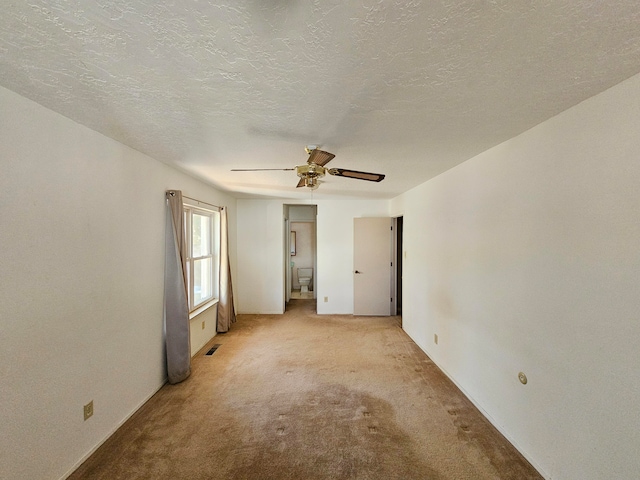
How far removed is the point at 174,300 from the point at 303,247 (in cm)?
501

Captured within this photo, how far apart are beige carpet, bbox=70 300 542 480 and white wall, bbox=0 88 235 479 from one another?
0.37 meters

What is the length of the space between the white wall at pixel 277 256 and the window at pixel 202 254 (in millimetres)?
1015

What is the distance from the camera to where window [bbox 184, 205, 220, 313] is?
341cm

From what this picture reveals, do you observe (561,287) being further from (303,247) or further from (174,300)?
(303,247)

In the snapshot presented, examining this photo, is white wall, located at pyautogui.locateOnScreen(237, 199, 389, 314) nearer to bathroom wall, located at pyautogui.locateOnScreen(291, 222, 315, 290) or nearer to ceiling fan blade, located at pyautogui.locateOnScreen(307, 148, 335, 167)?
bathroom wall, located at pyautogui.locateOnScreen(291, 222, 315, 290)

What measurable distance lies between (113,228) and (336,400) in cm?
238

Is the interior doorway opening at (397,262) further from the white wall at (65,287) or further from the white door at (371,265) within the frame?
the white wall at (65,287)

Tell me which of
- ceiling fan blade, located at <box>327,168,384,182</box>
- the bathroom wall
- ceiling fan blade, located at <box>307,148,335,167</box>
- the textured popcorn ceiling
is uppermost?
the textured popcorn ceiling

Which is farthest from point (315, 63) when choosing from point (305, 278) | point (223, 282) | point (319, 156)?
point (305, 278)

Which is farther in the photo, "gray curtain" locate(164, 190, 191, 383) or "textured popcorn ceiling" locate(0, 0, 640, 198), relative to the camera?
"gray curtain" locate(164, 190, 191, 383)

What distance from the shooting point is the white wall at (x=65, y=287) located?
1.33m

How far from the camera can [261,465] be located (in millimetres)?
1702

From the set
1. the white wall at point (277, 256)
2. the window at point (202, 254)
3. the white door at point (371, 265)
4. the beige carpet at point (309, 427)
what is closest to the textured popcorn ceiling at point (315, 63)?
the window at point (202, 254)

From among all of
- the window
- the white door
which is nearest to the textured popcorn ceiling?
the window
